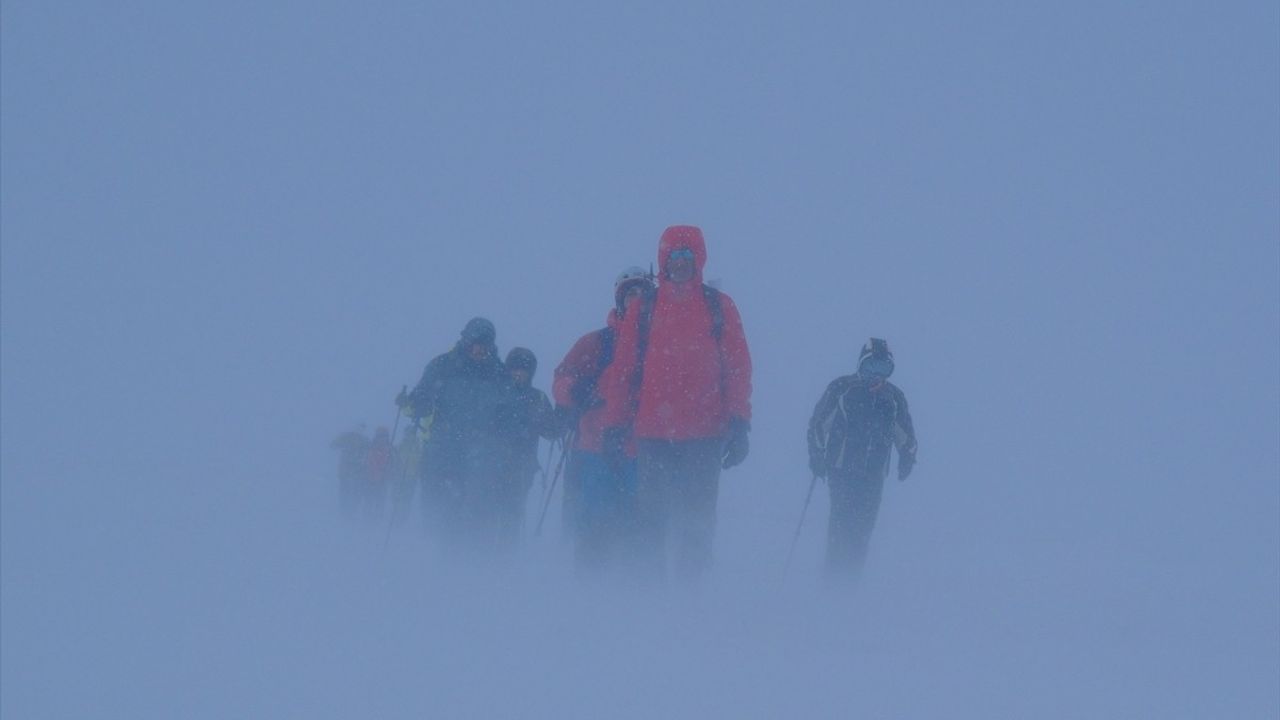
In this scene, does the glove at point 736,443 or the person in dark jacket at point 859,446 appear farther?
the person in dark jacket at point 859,446

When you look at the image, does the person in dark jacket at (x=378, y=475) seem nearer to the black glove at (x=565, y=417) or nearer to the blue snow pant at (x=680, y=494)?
the black glove at (x=565, y=417)

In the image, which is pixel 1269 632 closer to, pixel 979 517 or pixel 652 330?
pixel 652 330

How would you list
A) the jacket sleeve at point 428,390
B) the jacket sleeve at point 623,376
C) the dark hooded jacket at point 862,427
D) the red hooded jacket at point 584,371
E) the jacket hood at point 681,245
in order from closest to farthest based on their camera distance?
the jacket hood at point 681,245 → the jacket sleeve at point 623,376 → the red hooded jacket at point 584,371 → the dark hooded jacket at point 862,427 → the jacket sleeve at point 428,390

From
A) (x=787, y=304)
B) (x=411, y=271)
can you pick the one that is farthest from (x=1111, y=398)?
(x=411, y=271)

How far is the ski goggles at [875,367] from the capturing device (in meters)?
6.93

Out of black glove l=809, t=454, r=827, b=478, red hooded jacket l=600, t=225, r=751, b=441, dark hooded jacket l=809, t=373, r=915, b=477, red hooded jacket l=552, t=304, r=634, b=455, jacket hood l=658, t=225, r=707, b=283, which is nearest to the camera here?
red hooded jacket l=600, t=225, r=751, b=441

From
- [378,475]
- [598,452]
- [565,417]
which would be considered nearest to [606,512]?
[598,452]

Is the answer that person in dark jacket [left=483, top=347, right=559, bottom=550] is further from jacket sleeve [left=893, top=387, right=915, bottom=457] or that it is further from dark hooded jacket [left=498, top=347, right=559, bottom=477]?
jacket sleeve [left=893, top=387, right=915, bottom=457]

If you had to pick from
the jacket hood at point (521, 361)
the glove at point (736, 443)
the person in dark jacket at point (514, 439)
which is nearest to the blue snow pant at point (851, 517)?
the glove at point (736, 443)

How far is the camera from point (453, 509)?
7438 mm

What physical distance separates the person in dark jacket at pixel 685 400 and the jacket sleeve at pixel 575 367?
7.9 inches

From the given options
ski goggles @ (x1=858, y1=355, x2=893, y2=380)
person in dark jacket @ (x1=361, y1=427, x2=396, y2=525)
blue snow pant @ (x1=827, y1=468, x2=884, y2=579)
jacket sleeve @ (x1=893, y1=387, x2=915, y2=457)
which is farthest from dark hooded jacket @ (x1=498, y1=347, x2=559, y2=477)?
person in dark jacket @ (x1=361, y1=427, x2=396, y2=525)

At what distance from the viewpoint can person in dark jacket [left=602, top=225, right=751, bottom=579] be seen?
611 cm

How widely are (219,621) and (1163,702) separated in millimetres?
3432
